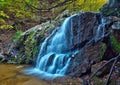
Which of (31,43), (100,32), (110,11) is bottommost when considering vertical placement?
(31,43)

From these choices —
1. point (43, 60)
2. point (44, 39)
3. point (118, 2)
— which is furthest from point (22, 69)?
point (118, 2)

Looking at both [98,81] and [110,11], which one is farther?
[110,11]

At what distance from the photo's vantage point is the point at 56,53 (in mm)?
10547

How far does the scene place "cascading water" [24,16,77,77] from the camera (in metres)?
9.43

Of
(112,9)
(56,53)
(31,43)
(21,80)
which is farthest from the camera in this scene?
(31,43)

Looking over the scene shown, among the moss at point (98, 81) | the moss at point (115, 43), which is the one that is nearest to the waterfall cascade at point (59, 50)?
the moss at point (115, 43)

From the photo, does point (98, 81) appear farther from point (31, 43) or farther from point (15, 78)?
point (31, 43)

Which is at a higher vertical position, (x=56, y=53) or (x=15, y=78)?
(x=56, y=53)

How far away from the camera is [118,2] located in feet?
32.4

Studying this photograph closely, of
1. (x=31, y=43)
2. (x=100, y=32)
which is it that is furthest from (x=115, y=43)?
(x=31, y=43)

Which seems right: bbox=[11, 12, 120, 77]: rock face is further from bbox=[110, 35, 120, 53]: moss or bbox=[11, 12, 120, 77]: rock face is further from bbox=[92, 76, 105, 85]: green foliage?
bbox=[92, 76, 105, 85]: green foliage

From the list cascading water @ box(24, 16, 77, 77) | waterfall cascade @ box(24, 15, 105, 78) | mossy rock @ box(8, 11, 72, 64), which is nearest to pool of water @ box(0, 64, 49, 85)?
waterfall cascade @ box(24, 15, 105, 78)

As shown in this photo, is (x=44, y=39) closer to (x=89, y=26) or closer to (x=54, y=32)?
(x=54, y=32)

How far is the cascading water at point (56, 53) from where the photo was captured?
943 centimetres
